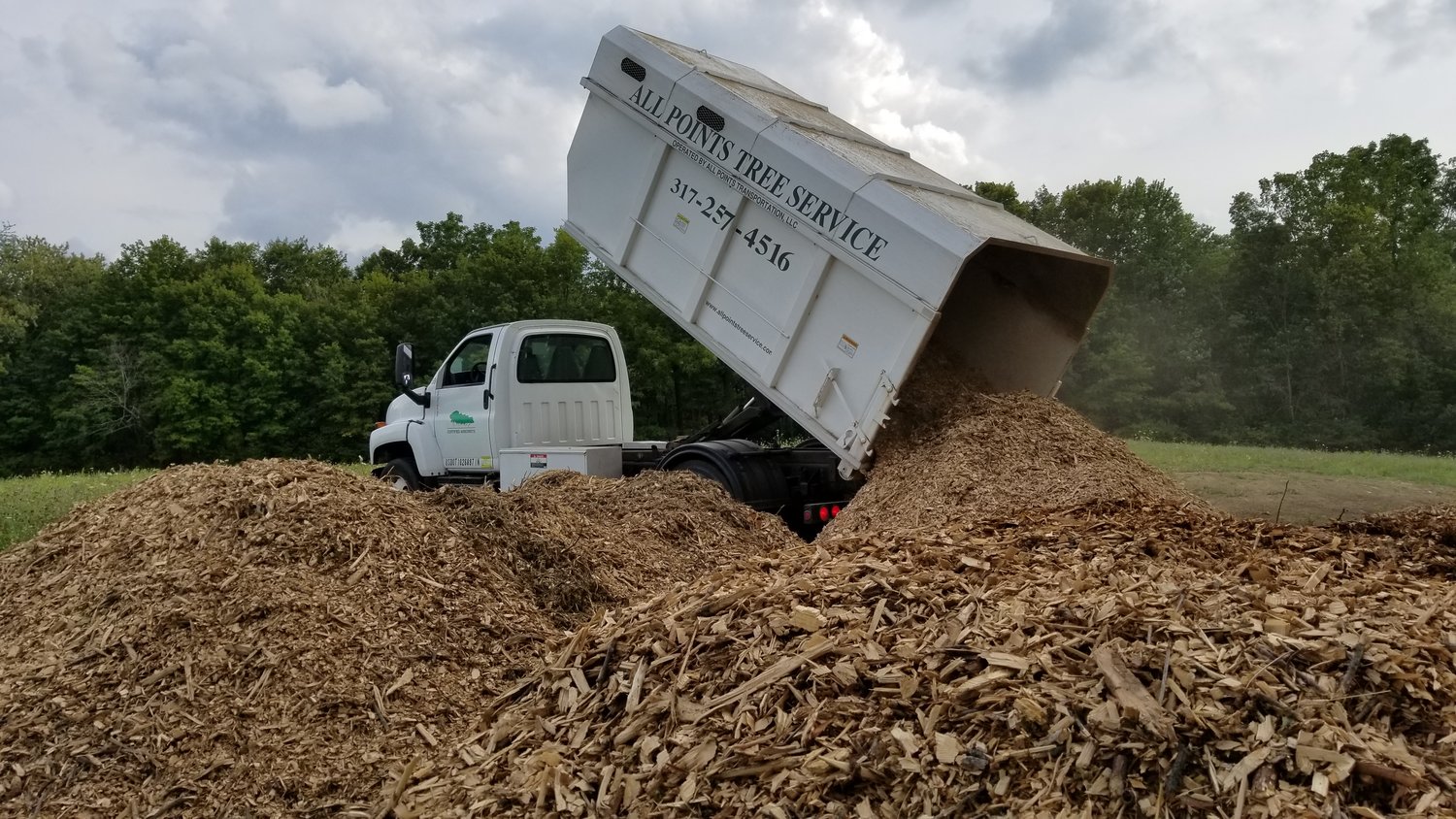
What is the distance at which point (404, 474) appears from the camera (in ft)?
36.5

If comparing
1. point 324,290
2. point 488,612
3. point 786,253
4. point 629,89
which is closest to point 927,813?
point 488,612

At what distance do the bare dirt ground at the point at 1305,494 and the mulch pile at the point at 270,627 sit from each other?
600 cm

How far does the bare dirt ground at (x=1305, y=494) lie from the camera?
9.34 meters

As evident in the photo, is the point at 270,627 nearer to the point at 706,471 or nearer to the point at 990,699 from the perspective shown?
the point at 990,699

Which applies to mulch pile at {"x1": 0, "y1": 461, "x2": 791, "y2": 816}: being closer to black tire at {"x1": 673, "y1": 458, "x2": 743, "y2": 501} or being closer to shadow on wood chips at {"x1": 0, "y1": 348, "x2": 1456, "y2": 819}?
shadow on wood chips at {"x1": 0, "y1": 348, "x2": 1456, "y2": 819}

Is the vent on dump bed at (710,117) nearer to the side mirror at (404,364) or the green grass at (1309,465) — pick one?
the side mirror at (404,364)

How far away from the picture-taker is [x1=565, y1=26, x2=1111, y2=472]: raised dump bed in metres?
6.58

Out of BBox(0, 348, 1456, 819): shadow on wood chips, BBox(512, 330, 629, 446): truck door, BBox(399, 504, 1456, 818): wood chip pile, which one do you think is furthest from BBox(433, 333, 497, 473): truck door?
BBox(399, 504, 1456, 818): wood chip pile

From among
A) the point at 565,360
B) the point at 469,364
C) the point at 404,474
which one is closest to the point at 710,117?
the point at 565,360

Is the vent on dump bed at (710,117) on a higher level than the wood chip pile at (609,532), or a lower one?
higher

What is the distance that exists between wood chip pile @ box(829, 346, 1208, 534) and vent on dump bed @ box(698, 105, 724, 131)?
236 centimetres

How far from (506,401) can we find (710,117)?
401 cm

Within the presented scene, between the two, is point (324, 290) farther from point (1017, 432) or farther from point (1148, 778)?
point (1148, 778)

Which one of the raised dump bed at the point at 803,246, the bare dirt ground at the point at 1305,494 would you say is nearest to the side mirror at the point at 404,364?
the raised dump bed at the point at 803,246
